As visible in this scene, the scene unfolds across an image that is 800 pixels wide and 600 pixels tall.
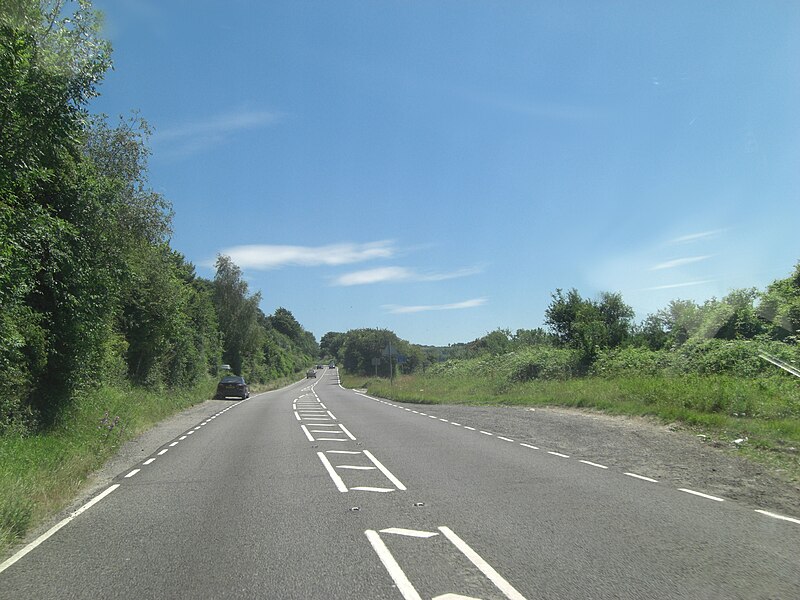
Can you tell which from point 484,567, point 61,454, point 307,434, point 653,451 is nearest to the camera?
point 484,567

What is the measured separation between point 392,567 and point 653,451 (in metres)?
9.34

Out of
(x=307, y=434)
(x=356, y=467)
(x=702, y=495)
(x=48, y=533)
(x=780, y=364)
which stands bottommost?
(x=48, y=533)

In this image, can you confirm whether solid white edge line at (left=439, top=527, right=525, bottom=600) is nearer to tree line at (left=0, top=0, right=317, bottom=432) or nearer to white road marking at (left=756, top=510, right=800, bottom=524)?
white road marking at (left=756, top=510, right=800, bottom=524)

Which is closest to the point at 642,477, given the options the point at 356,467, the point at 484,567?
the point at 356,467

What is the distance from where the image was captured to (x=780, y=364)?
1944 cm

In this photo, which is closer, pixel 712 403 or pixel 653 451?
pixel 653 451

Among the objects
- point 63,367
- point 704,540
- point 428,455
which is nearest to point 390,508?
point 704,540

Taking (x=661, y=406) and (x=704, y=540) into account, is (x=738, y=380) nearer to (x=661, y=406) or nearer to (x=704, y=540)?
(x=661, y=406)

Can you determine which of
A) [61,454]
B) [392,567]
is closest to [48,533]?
[392,567]

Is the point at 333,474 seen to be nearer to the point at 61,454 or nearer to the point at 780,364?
the point at 61,454

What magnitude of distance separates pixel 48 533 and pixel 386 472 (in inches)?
213

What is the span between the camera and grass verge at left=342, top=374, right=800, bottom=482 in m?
12.7

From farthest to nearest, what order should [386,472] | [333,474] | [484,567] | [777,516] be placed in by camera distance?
1. [386,472]
2. [333,474]
3. [777,516]
4. [484,567]

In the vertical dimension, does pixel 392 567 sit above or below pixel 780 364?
below
